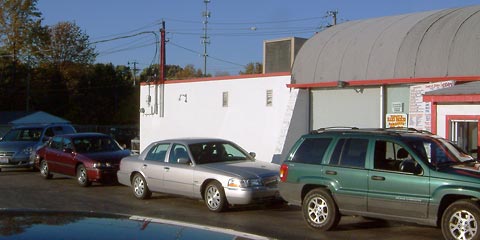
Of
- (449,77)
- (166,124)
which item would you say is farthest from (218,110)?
(449,77)

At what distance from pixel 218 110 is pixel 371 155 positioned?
1278cm

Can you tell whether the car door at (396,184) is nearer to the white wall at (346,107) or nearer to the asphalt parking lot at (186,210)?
the asphalt parking lot at (186,210)

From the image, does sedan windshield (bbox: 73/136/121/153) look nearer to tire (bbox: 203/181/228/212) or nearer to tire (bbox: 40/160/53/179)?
tire (bbox: 40/160/53/179)

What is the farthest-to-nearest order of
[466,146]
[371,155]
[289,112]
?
[289,112]
[466,146]
[371,155]

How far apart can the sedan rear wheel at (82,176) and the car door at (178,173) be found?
182 inches

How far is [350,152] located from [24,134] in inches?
652

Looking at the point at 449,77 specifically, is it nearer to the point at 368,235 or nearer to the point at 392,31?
the point at 392,31

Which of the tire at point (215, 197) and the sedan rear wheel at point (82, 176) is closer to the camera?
the tire at point (215, 197)

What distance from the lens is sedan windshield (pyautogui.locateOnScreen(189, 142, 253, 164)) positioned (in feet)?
43.3

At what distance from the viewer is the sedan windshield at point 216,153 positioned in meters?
13.2

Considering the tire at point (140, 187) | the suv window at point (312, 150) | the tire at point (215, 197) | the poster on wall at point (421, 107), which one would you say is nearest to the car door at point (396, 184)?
the suv window at point (312, 150)

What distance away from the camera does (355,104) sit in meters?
18.0

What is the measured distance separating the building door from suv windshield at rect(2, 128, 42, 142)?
15.3 metres

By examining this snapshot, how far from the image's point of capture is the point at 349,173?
9.86 m
